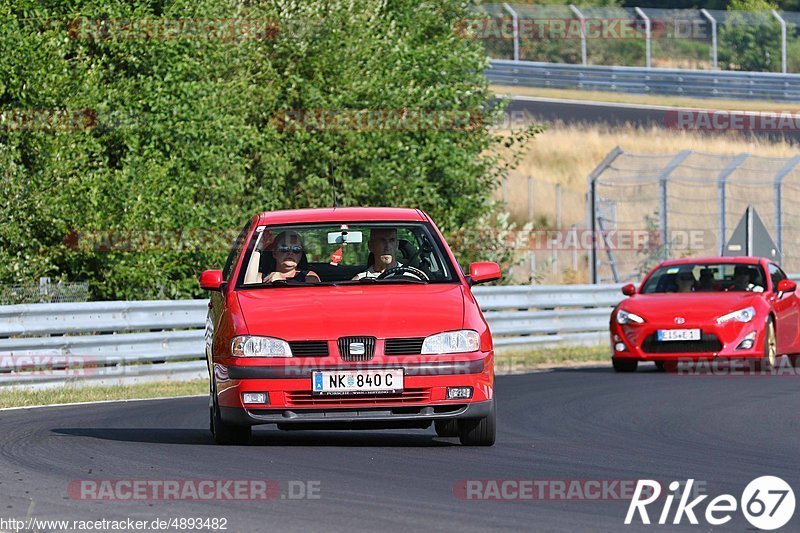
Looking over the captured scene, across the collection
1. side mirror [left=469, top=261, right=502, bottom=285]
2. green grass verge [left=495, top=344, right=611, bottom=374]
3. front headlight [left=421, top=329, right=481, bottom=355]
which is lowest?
green grass verge [left=495, top=344, right=611, bottom=374]

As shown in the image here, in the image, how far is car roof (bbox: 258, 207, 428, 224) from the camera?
1086cm

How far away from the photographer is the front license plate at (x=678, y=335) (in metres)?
18.2

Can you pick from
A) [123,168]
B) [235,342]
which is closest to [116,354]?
[123,168]

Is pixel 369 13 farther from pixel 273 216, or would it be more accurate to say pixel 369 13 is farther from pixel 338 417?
pixel 338 417

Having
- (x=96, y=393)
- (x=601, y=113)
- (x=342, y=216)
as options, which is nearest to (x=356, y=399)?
(x=342, y=216)

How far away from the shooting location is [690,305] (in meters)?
18.6

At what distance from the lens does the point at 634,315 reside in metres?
18.8

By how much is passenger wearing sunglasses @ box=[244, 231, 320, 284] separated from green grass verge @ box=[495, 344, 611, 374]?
33.1ft

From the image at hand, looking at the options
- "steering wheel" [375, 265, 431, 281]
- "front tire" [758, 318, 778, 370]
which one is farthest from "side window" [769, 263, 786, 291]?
"steering wheel" [375, 265, 431, 281]

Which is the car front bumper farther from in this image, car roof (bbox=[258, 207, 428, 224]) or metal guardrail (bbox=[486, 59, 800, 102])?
metal guardrail (bbox=[486, 59, 800, 102])

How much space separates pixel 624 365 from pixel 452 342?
990 centimetres

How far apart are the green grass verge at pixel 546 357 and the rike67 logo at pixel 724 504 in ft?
41.4

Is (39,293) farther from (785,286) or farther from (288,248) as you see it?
(288,248)

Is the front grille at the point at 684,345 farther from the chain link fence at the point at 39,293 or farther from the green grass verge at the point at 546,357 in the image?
the chain link fence at the point at 39,293
